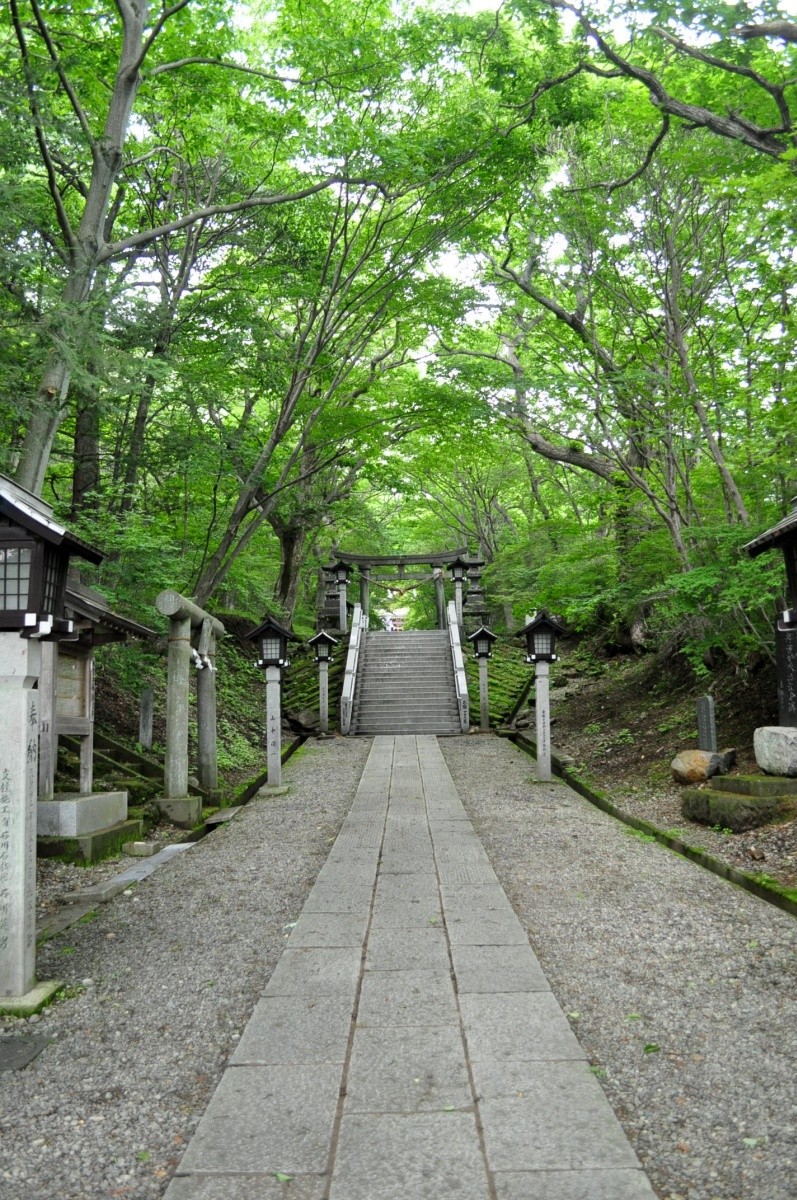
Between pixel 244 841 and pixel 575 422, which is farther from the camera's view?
pixel 575 422

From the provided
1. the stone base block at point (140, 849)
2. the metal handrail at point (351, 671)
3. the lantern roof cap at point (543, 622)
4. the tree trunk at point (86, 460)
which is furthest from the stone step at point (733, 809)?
the metal handrail at point (351, 671)

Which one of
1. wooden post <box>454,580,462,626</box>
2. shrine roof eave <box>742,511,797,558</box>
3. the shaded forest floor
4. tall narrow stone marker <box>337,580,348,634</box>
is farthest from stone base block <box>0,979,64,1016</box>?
wooden post <box>454,580,462,626</box>

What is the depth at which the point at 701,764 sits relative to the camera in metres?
8.02

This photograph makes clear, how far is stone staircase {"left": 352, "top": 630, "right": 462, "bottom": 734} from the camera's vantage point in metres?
16.4

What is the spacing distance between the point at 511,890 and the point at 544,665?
5.49 meters

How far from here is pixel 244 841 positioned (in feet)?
24.1

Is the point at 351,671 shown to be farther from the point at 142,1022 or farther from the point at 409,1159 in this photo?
the point at 409,1159

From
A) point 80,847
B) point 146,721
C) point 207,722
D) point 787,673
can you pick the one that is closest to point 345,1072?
point 80,847

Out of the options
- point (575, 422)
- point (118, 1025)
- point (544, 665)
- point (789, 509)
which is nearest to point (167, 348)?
point (575, 422)

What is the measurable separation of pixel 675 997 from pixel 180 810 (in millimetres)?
5985

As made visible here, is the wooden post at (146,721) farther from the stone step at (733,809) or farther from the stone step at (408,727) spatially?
the stone step at (733,809)

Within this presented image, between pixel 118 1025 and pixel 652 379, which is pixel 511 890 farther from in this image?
pixel 652 379

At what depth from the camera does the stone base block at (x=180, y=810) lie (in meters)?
8.34

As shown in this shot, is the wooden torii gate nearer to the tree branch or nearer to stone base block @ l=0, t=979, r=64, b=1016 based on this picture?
the tree branch
